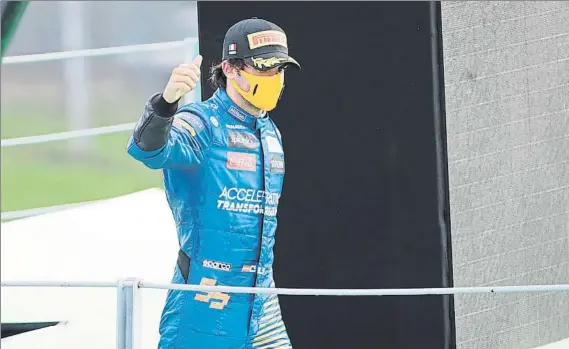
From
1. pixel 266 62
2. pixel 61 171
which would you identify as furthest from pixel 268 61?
pixel 61 171

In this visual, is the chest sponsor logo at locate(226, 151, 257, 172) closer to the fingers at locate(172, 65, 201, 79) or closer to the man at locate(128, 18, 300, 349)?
the man at locate(128, 18, 300, 349)

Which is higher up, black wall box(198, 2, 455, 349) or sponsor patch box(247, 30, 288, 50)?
sponsor patch box(247, 30, 288, 50)

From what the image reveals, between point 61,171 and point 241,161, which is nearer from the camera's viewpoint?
point 241,161

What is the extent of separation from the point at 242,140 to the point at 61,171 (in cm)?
1929

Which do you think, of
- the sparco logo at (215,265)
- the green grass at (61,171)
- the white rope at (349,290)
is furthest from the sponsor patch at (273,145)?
the green grass at (61,171)

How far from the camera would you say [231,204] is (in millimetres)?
3465

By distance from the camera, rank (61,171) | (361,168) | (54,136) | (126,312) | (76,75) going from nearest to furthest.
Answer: (126,312) < (361,168) < (54,136) < (61,171) < (76,75)

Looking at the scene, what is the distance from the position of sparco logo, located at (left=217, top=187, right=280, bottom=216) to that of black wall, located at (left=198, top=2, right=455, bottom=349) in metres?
0.53

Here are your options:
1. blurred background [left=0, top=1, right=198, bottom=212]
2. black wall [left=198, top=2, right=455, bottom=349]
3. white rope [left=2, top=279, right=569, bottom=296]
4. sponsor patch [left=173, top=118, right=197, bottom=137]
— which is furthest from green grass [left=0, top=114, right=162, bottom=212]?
white rope [left=2, top=279, right=569, bottom=296]

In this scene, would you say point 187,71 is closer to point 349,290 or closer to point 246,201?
point 246,201

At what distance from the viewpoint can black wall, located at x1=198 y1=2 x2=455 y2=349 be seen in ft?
12.7

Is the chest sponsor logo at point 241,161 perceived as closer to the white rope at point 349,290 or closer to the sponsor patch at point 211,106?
the sponsor patch at point 211,106

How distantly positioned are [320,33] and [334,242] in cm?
66

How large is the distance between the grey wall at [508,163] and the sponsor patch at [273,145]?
1.90ft
